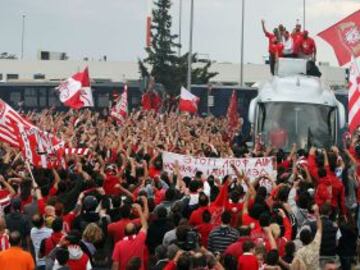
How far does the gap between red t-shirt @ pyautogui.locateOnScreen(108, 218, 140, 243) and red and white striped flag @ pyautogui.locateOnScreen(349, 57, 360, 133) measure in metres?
8.77

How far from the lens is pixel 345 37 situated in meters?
23.2

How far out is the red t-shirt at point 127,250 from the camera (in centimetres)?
1027

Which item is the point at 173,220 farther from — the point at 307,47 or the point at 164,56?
the point at 164,56

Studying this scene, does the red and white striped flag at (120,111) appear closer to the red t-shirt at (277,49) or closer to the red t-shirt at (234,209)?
the red t-shirt at (277,49)

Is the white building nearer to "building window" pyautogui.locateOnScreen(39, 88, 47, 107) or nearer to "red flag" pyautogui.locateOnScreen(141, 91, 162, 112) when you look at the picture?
"building window" pyautogui.locateOnScreen(39, 88, 47, 107)

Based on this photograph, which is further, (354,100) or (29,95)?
(29,95)

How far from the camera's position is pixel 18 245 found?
984 centimetres

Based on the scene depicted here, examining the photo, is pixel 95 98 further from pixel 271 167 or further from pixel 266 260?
pixel 266 260

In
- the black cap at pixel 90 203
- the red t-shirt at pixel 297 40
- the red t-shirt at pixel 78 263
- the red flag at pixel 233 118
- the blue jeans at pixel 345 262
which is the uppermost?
the red t-shirt at pixel 297 40

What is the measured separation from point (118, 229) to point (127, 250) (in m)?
0.77

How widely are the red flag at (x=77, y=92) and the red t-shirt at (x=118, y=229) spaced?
61.9 ft

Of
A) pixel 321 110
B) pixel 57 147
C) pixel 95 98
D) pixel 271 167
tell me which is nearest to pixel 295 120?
pixel 321 110

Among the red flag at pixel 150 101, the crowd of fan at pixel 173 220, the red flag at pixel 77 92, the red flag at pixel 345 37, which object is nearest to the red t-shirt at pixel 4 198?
the crowd of fan at pixel 173 220

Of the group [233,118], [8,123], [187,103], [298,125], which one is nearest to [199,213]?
[8,123]
